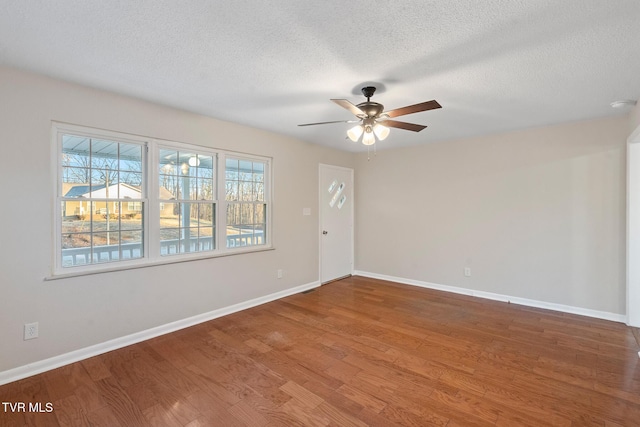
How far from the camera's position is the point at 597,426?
70.0 inches

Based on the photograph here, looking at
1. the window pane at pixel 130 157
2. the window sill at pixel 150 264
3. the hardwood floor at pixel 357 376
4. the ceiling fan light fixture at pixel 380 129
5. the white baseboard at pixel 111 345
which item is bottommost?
the hardwood floor at pixel 357 376

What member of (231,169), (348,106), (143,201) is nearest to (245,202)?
(231,169)

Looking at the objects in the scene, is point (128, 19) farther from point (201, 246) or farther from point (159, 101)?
point (201, 246)

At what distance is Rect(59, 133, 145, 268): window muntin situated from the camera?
2.60m

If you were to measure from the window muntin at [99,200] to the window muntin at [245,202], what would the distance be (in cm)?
104

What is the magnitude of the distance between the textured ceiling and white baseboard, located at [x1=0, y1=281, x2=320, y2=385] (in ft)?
7.74

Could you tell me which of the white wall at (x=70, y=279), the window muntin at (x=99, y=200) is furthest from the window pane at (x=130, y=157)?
the white wall at (x=70, y=279)

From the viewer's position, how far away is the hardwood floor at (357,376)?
1889 millimetres

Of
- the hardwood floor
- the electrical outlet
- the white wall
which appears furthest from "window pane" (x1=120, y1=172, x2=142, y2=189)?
the hardwood floor

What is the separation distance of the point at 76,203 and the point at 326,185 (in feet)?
11.3

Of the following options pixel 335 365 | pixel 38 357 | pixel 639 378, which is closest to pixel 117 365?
pixel 38 357

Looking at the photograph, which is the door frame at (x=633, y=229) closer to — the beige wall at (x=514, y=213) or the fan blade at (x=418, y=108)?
the beige wall at (x=514, y=213)

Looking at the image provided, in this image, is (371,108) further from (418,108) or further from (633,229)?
(633,229)

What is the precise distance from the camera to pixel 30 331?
7.67ft
